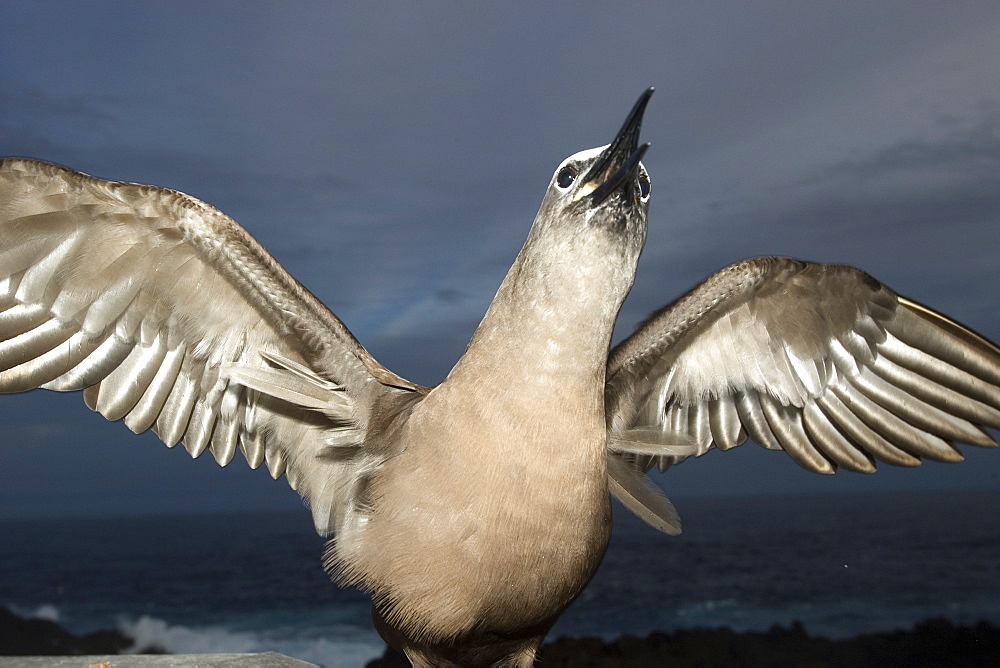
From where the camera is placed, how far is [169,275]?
383 cm

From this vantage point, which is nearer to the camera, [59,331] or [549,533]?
[549,533]

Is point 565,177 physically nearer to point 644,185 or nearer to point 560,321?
point 644,185

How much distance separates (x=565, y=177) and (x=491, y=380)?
0.93 meters

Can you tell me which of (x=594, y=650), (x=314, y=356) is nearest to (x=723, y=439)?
(x=314, y=356)

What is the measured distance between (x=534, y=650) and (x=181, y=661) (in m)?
2.44

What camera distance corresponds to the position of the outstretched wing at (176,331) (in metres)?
3.63

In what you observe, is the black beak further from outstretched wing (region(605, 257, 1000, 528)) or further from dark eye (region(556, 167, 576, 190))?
outstretched wing (region(605, 257, 1000, 528))

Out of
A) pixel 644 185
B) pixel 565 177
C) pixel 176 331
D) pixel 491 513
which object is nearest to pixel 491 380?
pixel 491 513

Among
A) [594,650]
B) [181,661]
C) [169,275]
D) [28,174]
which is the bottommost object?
[594,650]

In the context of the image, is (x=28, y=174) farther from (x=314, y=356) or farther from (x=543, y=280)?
(x=543, y=280)

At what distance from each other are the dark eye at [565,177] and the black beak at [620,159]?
4.4 inches

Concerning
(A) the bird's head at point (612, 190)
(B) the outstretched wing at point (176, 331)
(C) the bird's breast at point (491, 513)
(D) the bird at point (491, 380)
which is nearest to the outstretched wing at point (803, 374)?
(D) the bird at point (491, 380)

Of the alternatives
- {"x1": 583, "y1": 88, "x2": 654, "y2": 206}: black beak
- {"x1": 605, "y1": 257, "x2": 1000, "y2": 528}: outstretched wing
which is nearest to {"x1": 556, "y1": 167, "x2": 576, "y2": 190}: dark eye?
{"x1": 583, "y1": 88, "x2": 654, "y2": 206}: black beak

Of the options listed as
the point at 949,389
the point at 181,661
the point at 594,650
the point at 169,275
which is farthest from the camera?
the point at 594,650
